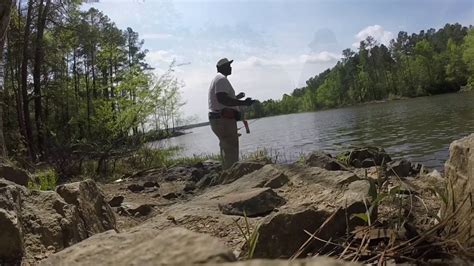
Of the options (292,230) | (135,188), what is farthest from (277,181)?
(135,188)

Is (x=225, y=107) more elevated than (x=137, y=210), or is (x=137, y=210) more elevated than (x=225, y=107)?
(x=225, y=107)

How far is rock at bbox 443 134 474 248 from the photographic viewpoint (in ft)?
7.42

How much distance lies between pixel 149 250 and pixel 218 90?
20.9 ft

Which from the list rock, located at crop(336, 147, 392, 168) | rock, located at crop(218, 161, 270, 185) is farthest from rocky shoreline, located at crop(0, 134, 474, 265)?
rock, located at crop(336, 147, 392, 168)

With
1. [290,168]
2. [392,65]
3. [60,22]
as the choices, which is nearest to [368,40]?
[392,65]

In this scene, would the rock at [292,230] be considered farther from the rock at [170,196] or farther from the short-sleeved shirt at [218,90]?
the short-sleeved shirt at [218,90]

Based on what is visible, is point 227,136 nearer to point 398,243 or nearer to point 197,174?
point 197,174

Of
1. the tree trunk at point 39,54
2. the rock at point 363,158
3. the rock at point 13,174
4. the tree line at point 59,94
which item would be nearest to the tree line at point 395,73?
the tree line at point 59,94

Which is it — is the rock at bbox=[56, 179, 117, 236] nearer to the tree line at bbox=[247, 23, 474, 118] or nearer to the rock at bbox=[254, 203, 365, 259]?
the rock at bbox=[254, 203, 365, 259]

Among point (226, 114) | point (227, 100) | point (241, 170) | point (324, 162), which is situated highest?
point (227, 100)

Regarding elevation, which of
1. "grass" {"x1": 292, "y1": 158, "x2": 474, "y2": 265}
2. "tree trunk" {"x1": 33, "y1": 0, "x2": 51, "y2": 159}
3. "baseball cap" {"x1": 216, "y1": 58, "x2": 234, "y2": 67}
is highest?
"tree trunk" {"x1": 33, "y1": 0, "x2": 51, "y2": 159}

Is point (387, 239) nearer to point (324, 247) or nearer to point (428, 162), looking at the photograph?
point (324, 247)

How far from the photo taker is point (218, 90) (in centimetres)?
754

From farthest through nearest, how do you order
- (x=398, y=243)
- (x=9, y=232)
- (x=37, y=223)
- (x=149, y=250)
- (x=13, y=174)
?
(x=13, y=174)
(x=37, y=223)
(x=9, y=232)
(x=398, y=243)
(x=149, y=250)
